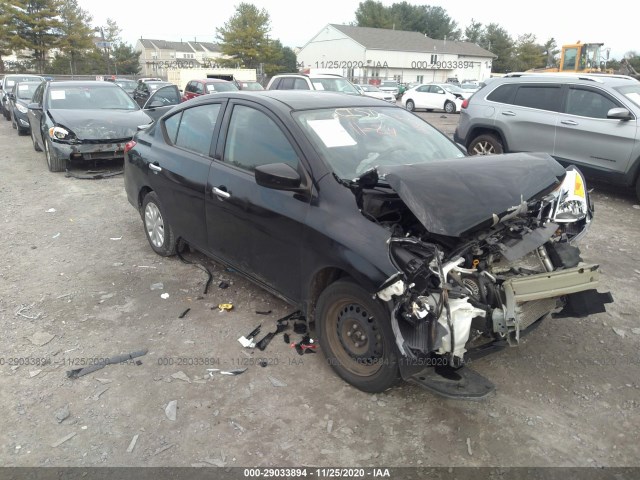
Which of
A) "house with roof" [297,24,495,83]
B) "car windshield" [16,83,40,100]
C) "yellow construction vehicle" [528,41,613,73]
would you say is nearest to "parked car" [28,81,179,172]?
"car windshield" [16,83,40,100]

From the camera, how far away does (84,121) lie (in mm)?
9016

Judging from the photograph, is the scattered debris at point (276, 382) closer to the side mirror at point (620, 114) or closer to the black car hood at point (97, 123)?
the side mirror at point (620, 114)

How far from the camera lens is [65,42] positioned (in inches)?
1896

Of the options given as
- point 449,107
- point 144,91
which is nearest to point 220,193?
point 144,91

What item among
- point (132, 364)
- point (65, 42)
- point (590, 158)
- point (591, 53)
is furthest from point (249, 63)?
point (132, 364)

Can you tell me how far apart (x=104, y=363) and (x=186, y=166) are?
5.98 ft

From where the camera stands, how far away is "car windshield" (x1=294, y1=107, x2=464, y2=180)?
3.44 m

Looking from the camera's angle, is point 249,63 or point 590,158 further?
point 249,63

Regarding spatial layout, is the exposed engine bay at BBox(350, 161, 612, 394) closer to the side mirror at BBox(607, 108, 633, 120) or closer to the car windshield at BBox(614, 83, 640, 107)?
the side mirror at BBox(607, 108, 633, 120)

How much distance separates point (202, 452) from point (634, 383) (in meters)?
2.83

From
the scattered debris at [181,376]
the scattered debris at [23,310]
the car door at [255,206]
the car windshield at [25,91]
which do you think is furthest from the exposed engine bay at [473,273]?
the car windshield at [25,91]

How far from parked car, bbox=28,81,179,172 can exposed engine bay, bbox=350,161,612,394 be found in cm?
744

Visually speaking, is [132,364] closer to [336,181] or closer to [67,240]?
[336,181]

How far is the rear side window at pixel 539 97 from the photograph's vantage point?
26.3 ft
